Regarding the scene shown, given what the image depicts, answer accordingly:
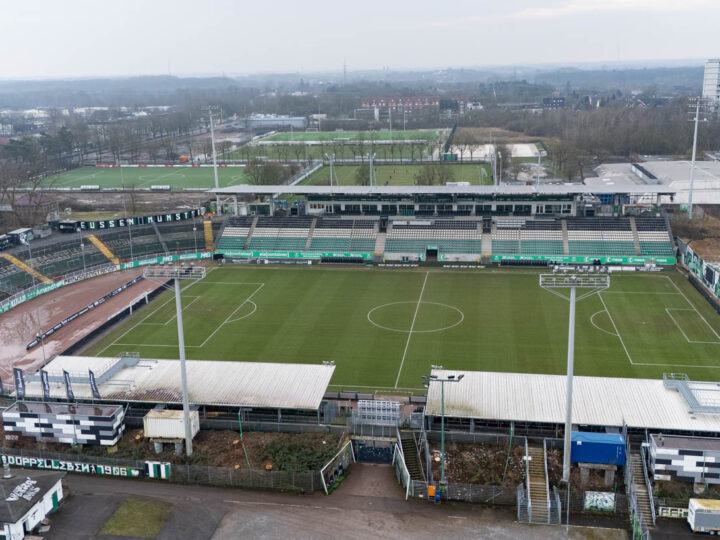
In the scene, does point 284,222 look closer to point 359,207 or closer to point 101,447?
point 359,207

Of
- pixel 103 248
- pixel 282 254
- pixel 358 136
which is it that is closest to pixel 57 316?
pixel 103 248

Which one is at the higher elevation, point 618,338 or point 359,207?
point 359,207

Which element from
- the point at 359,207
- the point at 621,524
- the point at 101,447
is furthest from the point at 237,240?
the point at 621,524

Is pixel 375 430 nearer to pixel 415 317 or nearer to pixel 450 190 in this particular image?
pixel 415 317

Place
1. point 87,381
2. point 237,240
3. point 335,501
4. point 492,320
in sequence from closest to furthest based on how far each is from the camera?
point 335,501
point 87,381
point 492,320
point 237,240

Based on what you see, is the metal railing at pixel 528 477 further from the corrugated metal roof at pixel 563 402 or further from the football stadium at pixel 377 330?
the corrugated metal roof at pixel 563 402

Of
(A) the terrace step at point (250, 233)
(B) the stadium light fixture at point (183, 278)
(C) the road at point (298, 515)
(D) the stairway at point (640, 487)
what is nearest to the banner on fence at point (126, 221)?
(A) the terrace step at point (250, 233)
